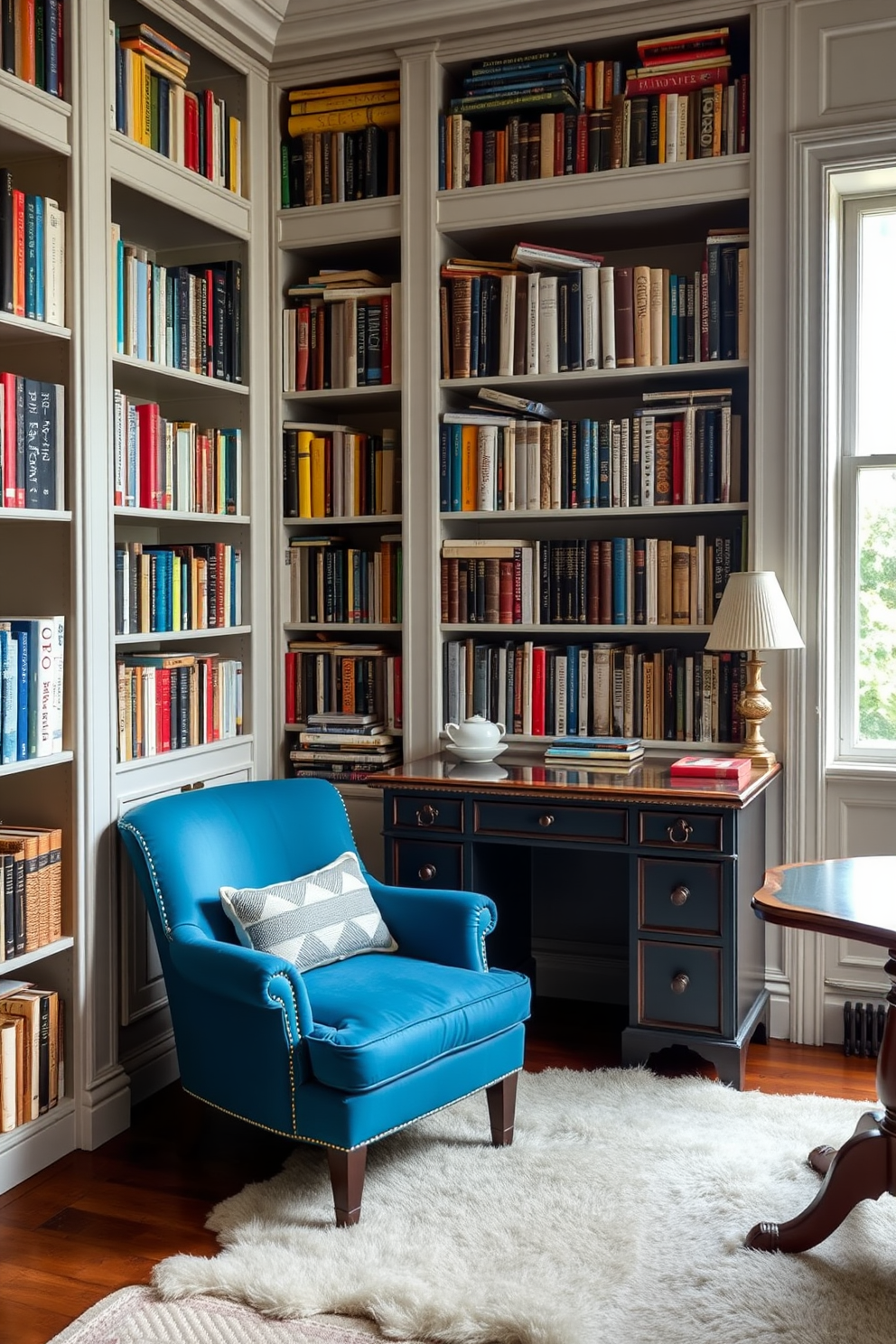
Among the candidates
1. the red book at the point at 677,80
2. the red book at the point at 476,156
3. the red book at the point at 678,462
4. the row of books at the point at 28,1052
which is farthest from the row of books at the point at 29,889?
the red book at the point at 677,80

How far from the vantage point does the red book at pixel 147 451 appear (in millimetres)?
3297

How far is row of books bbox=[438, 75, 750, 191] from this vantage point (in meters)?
3.50

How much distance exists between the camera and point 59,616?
291 centimetres

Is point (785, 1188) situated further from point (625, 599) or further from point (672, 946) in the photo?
point (625, 599)

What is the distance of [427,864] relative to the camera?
3.46 metres

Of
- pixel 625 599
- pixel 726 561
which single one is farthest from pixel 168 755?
pixel 726 561

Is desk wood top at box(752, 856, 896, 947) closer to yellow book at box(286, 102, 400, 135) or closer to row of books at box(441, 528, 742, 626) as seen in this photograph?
row of books at box(441, 528, 742, 626)

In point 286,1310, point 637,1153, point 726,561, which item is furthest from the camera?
point 726,561

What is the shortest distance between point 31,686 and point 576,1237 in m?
1.67

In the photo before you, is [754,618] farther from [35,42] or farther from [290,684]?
[35,42]

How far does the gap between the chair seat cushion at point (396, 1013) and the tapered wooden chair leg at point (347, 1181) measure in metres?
0.15

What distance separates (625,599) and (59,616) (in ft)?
5.34

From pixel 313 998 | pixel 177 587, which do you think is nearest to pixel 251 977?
pixel 313 998

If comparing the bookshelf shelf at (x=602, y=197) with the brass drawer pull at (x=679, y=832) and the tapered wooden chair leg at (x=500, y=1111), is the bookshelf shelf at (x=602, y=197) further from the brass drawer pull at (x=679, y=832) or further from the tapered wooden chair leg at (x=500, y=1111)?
the tapered wooden chair leg at (x=500, y=1111)
